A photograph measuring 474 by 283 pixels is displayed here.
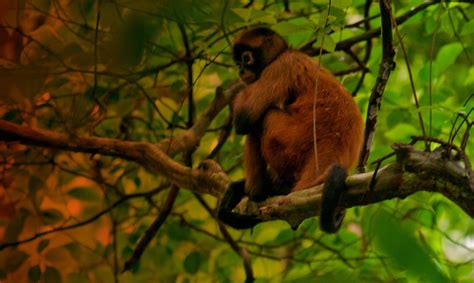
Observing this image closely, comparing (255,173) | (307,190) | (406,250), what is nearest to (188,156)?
(255,173)

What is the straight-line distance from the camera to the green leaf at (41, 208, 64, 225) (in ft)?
19.6

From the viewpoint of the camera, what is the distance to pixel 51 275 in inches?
206

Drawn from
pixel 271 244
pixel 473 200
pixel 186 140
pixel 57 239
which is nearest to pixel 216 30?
pixel 186 140

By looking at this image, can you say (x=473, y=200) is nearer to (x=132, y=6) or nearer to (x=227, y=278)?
(x=132, y=6)

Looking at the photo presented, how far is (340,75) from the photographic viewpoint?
6.55 m

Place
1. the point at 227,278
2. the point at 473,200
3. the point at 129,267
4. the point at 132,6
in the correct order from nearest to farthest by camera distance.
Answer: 1. the point at 132,6
2. the point at 473,200
3. the point at 129,267
4. the point at 227,278

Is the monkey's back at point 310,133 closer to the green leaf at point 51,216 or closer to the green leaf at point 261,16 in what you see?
the green leaf at point 261,16

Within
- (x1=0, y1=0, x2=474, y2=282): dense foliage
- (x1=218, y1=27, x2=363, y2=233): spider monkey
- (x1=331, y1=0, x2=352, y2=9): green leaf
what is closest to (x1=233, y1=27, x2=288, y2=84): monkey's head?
(x1=0, y1=0, x2=474, y2=282): dense foliage

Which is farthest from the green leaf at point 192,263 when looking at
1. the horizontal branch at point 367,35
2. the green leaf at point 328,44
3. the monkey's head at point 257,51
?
the green leaf at point 328,44

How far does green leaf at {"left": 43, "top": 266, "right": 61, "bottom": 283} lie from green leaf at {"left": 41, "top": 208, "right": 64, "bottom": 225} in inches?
29.7

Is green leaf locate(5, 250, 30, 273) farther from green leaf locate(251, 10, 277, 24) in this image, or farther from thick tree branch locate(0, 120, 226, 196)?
green leaf locate(251, 10, 277, 24)

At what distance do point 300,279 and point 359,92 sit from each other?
16.4ft

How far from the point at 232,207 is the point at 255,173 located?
1.13 feet

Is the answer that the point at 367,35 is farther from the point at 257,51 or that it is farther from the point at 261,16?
the point at 261,16
